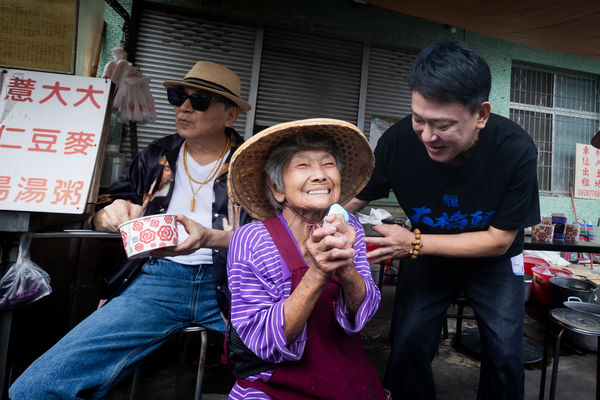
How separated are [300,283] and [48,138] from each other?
1749 mm

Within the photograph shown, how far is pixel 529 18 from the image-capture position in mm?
3334

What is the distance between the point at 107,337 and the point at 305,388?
101 centimetres

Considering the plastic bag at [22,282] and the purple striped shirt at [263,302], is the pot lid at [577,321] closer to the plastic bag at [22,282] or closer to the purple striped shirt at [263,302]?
the purple striped shirt at [263,302]

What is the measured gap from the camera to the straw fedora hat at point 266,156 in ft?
4.42

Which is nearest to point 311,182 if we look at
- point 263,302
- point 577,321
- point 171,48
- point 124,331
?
point 263,302

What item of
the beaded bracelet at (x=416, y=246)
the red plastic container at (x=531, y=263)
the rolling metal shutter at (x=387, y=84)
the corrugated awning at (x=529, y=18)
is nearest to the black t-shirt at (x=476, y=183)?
the beaded bracelet at (x=416, y=246)

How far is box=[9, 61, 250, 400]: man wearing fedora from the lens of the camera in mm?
1474

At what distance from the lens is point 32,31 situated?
2271mm

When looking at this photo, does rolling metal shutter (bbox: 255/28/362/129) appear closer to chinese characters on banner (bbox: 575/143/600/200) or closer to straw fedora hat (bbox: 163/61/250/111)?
straw fedora hat (bbox: 163/61/250/111)

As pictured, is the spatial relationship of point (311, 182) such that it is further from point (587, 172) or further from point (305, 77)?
point (587, 172)

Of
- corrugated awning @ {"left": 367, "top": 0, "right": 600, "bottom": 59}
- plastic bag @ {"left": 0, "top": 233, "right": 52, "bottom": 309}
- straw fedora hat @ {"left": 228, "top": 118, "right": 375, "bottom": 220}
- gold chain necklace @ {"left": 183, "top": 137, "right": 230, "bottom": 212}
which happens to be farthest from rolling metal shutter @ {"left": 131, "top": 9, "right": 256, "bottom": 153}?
straw fedora hat @ {"left": 228, "top": 118, "right": 375, "bottom": 220}

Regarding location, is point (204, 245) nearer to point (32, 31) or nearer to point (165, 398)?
point (165, 398)

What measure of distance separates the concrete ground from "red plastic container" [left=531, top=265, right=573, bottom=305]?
41.6 inches

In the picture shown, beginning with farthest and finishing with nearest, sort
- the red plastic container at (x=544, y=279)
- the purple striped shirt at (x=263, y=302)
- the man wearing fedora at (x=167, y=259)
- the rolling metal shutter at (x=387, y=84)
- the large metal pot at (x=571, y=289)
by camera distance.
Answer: the rolling metal shutter at (x=387, y=84) < the red plastic container at (x=544, y=279) < the large metal pot at (x=571, y=289) < the man wearing fedora at (x=167, y=259) < the purple striped shirt at (x=263, y=302)
